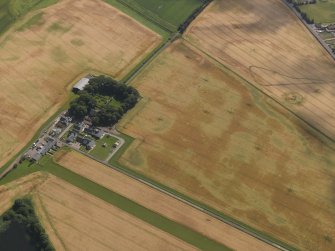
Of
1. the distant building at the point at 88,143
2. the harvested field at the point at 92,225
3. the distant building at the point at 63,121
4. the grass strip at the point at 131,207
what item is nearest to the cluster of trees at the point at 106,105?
the distant building at the point at 63,121

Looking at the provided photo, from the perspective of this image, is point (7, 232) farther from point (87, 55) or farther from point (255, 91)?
point (255, 91)

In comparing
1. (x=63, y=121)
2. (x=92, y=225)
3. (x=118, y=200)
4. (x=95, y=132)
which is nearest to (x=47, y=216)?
(x=92, y=225)

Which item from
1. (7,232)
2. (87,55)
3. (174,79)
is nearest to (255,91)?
(174,79)

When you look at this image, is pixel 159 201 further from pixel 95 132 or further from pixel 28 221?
pixel 28 221

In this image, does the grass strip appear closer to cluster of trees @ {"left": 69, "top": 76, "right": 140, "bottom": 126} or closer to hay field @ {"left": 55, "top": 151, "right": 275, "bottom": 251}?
hay field @ {"left": 55, "top": 151, "right": 275, "bottom": 251}

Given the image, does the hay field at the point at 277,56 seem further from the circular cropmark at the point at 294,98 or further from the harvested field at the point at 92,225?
the harvested field at the point at 92,225

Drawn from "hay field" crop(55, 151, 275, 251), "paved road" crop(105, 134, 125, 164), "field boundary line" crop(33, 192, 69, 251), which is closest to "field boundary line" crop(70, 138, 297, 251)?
Result: "hay field" crop(55, 151, 275, 251)
